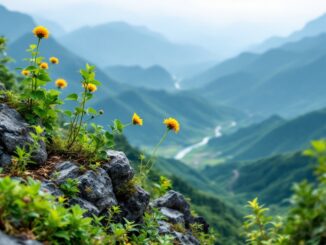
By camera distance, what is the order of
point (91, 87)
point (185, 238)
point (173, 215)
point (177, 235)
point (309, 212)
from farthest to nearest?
point (173, 215)
point (185, 238)
point (177, 235)
point (91, 87)
point (309, 212)

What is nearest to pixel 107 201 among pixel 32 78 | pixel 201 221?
pixel 32 78

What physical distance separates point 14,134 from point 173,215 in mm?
5500

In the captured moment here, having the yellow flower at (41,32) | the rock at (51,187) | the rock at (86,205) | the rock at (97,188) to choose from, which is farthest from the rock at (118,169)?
the yellow flower at (41,32)

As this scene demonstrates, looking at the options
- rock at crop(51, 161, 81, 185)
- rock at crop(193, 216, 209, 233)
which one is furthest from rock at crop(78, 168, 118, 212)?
rock at crop(193, 216, 209, 233)

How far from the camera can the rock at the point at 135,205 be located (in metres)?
11.4

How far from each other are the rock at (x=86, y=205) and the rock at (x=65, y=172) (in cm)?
47

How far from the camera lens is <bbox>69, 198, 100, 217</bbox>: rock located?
976cm

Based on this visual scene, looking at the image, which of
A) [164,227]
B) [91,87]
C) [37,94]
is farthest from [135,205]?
[37,94]

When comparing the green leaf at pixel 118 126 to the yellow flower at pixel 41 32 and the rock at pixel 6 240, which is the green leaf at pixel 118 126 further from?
the rock at pixel 6 240

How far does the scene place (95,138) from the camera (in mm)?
10836

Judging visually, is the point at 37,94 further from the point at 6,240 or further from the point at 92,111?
the point at 6,240

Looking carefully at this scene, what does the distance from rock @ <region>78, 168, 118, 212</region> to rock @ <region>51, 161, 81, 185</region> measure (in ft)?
0.51

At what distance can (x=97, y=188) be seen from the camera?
34.3ft

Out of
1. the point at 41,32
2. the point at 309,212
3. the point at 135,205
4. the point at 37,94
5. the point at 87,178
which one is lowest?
the point at 135,205
